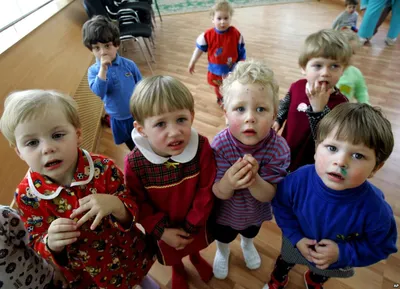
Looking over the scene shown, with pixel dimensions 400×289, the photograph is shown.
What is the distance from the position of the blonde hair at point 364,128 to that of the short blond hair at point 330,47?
1.51 feet

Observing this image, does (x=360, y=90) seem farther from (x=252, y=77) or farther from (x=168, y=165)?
(x=168, y=165)

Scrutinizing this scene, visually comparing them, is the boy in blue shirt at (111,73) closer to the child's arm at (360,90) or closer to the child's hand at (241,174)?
the child's hand at (241,174)

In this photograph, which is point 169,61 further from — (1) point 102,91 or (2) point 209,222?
(2) point 209,222

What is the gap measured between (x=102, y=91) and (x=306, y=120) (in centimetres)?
130

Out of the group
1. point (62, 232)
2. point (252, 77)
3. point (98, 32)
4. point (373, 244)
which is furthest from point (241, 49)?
point (62, 232)

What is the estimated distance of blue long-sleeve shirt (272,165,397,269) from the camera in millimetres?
823

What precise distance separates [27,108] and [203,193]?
686mm

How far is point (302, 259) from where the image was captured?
1079mm

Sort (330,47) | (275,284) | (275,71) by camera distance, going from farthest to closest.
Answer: (275,71) < (275,284) < (330,47)

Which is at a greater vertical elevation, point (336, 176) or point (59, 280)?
point (336, 176)

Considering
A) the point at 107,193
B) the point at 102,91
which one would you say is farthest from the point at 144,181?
the point at 102,91

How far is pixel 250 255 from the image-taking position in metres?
1.44

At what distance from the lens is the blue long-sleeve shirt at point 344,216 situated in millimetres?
823

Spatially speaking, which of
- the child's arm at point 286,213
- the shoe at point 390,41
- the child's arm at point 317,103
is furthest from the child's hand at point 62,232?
the shoe at point 390,41
